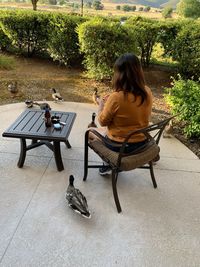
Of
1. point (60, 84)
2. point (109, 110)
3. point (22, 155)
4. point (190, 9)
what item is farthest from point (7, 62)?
point (190, 9)

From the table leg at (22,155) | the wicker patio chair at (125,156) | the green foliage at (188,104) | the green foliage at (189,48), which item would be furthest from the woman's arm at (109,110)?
the green foliage at (189,48)

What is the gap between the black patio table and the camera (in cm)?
283

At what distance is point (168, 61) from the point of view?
754 centimetres

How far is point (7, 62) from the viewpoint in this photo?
7.01m

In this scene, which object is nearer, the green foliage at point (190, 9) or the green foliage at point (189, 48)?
the green foliage at point (189, 48)

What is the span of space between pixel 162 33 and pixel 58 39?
8.24 feet

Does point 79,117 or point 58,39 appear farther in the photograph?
point 58,39

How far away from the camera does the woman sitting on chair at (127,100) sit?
223 cm

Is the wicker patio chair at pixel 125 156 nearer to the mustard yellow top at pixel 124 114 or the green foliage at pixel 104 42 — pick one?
the mustard yellow top at pixel 124 114

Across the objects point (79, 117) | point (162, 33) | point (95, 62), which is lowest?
point (79, 117)

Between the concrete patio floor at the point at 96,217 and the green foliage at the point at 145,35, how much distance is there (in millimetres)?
3791

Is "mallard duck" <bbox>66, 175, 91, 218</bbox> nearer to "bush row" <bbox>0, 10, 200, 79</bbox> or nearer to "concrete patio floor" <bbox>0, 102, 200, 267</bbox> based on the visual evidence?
"concrete patio floor" <bbox>0, 102, 200, 267</bbox>

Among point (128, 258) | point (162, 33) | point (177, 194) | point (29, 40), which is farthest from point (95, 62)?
point (128, 258)

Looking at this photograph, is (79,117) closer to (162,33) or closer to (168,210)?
(168,210)
